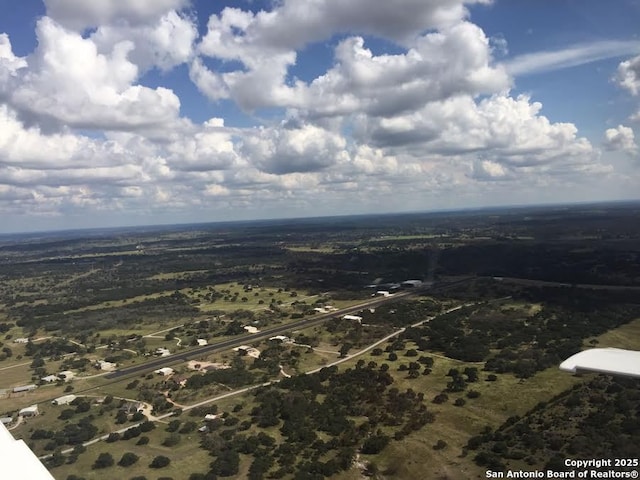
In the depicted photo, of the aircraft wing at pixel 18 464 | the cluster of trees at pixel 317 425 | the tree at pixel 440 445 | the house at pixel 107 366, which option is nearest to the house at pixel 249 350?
the cluster of trees at pixel 317 425

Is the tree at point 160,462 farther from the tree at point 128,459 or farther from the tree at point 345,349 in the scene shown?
the tree at point 345,349

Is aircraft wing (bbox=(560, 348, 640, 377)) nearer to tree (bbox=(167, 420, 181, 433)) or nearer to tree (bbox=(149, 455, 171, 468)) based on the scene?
tree (bbox=(149, 455, 171, 468))

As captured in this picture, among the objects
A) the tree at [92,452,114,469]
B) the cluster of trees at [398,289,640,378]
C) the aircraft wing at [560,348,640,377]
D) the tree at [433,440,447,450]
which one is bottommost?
the cluster of trees at [398,289,640,378]

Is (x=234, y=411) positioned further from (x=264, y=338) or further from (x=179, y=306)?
(x=179, y=306)

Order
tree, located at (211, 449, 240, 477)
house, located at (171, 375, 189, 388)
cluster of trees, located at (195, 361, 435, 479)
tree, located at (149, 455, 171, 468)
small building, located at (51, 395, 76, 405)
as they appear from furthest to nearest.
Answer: house, located at (171, 375, 189, 388) → small building, located at (51, 395, 76, 405) → tree, located at (149, 455, 171, 468) → cluster of trees, located at (195, 361, 435, 479) → tree, located at (211, 449, 240, 477)

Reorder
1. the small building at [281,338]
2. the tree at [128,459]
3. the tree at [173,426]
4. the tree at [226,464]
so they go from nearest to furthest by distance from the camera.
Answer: the tree at [226,464] < the tree at [128,459] < the tree at [173,426] < the small building at [281,338]

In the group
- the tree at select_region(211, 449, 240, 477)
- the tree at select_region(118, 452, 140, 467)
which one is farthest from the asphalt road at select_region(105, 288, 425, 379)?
the tree at select_region(211, 449, 240, 477)
